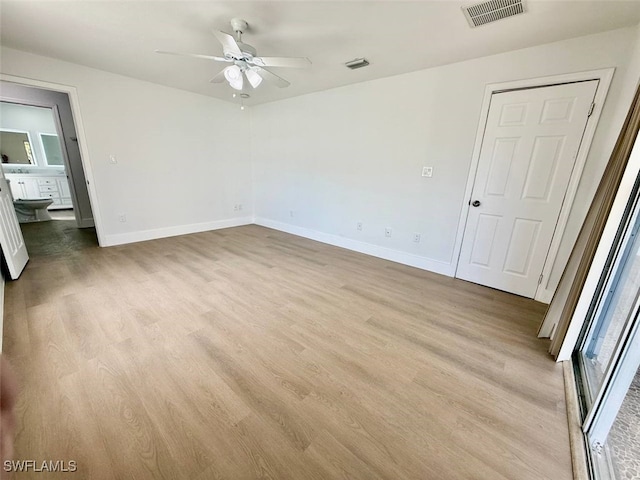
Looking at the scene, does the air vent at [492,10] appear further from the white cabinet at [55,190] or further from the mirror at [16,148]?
the mirror at [16,148]

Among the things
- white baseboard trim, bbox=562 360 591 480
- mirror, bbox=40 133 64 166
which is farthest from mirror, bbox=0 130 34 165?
white baseboard trim, bbox=562 360 591 480

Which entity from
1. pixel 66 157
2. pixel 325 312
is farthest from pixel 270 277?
pixel 66 157

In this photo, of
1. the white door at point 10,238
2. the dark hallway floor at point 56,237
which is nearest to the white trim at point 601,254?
the white door at point 10,238

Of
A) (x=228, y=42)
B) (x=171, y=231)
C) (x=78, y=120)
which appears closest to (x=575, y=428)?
(x=228, y=42)

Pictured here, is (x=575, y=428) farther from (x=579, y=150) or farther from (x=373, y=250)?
(x=373, y=250)

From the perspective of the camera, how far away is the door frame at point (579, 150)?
2181 millimetres

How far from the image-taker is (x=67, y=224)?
5105 mm

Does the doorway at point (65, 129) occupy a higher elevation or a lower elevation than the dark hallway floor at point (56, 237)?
higher

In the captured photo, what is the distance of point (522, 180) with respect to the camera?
8.64 ft

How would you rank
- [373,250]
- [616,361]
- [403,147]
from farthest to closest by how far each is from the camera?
[373,250]
[403,147]
[616,361]

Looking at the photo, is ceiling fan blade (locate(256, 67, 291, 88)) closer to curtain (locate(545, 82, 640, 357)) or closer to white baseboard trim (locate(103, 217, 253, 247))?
curtain (locate(545, 82, 640, 357))

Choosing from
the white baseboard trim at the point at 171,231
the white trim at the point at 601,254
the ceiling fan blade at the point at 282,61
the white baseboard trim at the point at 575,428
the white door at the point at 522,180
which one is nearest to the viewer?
the white baseboard trim at the point at 575,428

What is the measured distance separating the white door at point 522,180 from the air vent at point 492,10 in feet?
2.91

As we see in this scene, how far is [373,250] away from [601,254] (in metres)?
2.51
